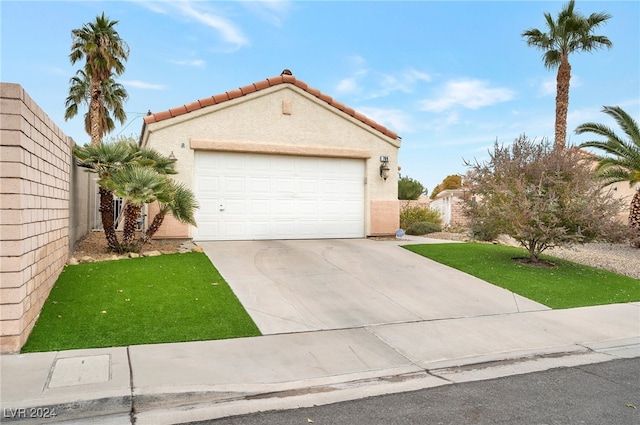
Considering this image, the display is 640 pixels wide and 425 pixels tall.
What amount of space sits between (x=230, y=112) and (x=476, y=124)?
13.7m

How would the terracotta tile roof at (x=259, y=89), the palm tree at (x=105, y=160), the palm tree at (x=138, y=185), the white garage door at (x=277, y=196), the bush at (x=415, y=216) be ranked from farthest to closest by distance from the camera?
1. the bush at (x=415, y=216)
2. the white garage door at (x=277, y=196)
3. the terracotta tile roof at (x=259, y=89)
4. the palm tree at (x=105, y=160)
5. the palm tree at (x=138, y=185)

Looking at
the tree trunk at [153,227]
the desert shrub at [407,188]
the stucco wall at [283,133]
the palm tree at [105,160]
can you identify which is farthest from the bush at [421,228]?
the desert shrub at [407,188]

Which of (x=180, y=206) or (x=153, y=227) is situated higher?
(x=180, y=206)

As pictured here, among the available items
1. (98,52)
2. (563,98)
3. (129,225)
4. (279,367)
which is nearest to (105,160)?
(129,225)

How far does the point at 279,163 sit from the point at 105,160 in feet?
17.3

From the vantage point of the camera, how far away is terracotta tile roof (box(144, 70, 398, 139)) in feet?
42.2

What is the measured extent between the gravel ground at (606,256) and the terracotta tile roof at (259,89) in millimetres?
6190

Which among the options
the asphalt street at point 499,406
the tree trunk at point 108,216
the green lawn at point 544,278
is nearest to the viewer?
the asphalt street at point 499,406

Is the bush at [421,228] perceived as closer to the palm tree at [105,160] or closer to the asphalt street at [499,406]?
the palm tree at [105,160]

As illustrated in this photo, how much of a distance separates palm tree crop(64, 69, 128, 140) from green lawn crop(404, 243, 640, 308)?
22.5 m

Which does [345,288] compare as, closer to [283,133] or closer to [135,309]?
[135,309]

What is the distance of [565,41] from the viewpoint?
2025 cm

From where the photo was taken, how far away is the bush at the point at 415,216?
69.5 ft

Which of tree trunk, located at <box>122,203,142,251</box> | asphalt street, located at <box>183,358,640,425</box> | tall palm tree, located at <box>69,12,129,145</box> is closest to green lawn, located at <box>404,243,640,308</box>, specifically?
asphalt street, located at <box>183,358,640,425</box>
